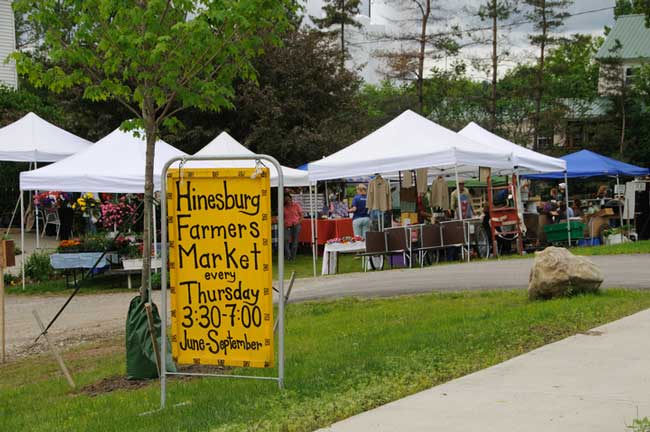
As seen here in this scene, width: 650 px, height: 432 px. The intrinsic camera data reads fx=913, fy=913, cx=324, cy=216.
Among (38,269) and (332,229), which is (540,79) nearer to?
(332,229)

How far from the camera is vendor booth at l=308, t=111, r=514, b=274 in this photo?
19406 mm

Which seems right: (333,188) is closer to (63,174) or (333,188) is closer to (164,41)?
(63,174)

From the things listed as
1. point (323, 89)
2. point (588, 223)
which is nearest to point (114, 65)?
point (588, 223)

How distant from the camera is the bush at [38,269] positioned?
2048 centimetres

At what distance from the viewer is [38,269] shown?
67.3ft

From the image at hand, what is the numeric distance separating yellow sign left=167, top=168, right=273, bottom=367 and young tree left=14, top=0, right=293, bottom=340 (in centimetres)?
213

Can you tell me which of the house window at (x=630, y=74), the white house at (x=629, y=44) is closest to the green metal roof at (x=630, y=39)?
the white house at (x=629, y=44)

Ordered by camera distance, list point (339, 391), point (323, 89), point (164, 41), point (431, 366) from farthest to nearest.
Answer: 1. point (323, 89)
2. point (164, 41)
3. point (431, 366)
4. point (339, 391)

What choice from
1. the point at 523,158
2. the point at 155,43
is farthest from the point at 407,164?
the point at 155,43

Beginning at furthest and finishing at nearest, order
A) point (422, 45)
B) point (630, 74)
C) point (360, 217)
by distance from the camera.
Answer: point (630, 74) → point (422, 45) → point (360, 217)

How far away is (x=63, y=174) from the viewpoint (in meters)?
19.5

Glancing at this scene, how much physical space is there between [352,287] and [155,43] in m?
6.99

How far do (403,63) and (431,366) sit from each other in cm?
4026

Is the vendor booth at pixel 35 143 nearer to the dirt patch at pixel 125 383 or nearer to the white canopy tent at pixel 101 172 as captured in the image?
the white canopy tent at pixel 101 172
